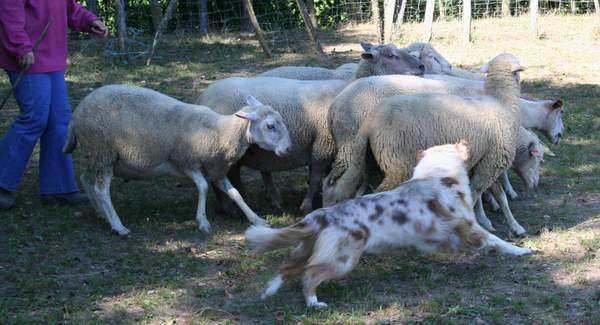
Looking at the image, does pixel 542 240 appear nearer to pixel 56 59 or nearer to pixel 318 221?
pixel 318 221

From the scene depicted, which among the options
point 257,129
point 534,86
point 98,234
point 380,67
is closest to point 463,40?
point 534,86

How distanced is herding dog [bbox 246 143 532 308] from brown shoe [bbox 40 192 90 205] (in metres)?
2.65

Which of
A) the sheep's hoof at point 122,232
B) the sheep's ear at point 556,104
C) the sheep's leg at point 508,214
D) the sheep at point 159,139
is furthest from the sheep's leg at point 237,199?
the sheep's ear at point 556,104

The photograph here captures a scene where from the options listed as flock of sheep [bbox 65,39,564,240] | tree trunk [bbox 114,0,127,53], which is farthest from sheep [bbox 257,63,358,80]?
tree trunk [bbox 114,0,127,53]

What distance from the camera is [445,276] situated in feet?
16.4

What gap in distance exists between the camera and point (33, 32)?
6359mm

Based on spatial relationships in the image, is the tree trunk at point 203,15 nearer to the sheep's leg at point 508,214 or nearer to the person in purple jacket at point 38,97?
the person in purple jacket at point 38,97

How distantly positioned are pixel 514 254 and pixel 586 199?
189cm

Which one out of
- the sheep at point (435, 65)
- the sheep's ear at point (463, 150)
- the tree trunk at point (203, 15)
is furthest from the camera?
the tree trunk at point (203, 15)

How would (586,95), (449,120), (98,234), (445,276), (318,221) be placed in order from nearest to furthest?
1. (318,221)
2. (445,276)
3. (449,120)
4. (98,234)
5. (586,95)

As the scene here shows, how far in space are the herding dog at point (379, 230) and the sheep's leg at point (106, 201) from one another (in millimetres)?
1734

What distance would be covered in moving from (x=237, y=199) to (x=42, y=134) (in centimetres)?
172

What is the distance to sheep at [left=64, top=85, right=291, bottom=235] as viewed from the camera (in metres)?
6.03

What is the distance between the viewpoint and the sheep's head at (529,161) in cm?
674
